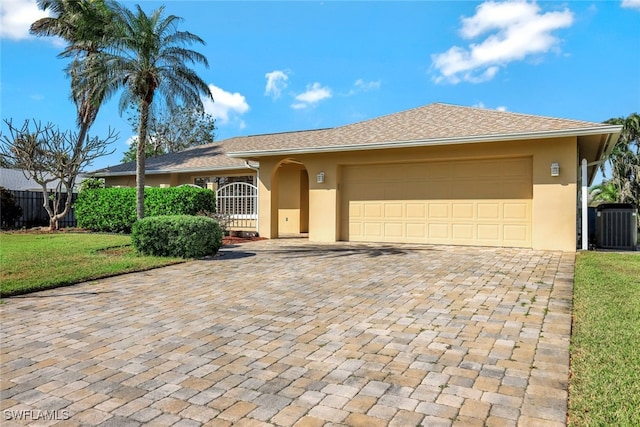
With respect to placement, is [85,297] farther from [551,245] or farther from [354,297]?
[551,245]

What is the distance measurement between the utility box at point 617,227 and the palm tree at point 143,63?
1364cm

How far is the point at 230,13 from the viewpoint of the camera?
1207 centimetres

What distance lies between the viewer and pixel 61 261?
353 inches

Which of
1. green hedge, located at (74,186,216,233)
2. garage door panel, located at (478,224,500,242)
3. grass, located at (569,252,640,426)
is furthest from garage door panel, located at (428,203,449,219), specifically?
green hedge, located at (74,186,216,233)

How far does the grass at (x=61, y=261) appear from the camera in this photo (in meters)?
6.95

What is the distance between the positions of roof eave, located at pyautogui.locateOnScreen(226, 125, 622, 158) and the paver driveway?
4697 mm

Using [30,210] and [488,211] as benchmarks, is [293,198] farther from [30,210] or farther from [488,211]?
[30,210]

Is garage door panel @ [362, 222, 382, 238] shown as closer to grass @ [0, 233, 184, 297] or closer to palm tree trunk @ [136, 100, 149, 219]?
grass @ [0, 233, 184, 297]

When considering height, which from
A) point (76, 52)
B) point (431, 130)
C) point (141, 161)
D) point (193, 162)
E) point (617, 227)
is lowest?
point (617, 227)

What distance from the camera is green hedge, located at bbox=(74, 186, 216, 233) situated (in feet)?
48.3

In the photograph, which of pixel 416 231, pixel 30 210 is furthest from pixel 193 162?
pixel 416 231

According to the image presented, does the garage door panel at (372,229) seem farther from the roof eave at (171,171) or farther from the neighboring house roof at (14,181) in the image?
the neighboring house roof at (14,181)

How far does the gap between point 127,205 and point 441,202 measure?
11.6 meters

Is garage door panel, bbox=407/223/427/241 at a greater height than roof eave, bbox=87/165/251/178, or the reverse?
roof eave, bbox=87/165/251/178
